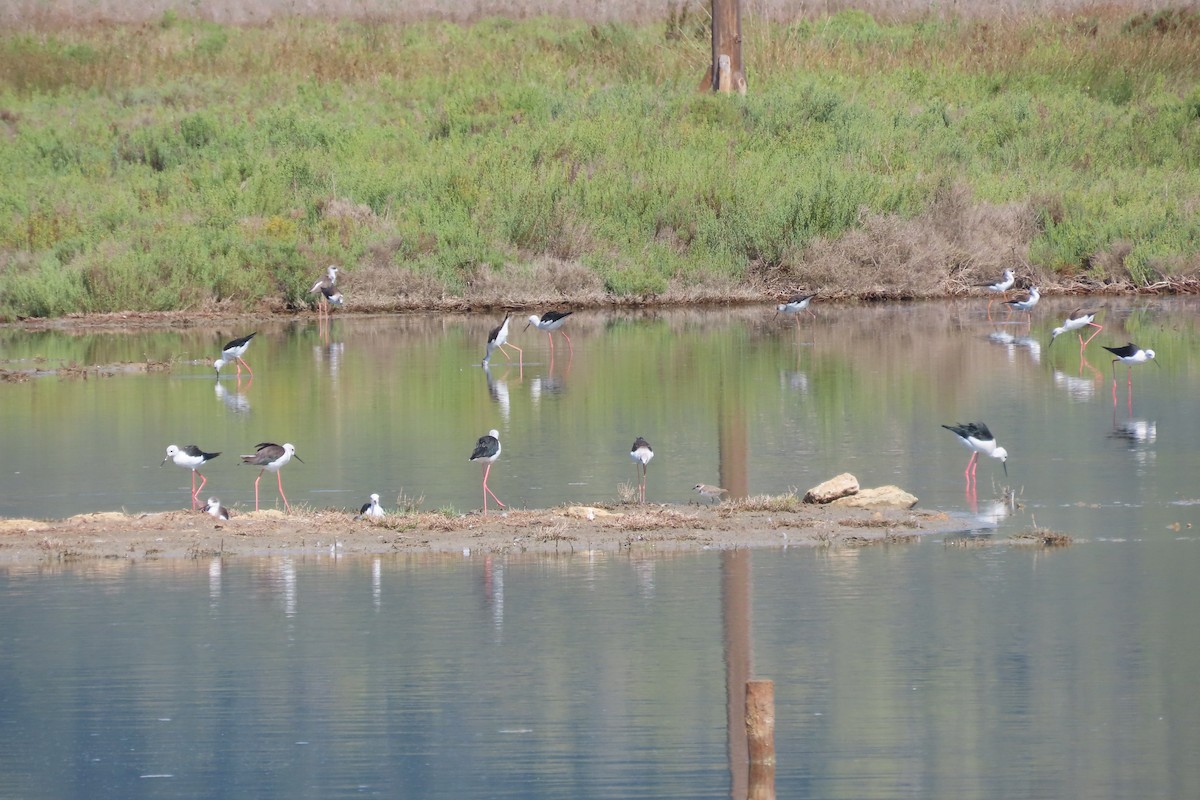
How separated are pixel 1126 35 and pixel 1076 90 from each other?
5.24 metres

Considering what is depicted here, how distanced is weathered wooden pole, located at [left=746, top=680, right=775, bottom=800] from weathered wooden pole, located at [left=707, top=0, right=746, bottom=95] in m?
35.9

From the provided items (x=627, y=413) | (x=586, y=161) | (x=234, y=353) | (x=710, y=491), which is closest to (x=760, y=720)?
(x=710, y=491)

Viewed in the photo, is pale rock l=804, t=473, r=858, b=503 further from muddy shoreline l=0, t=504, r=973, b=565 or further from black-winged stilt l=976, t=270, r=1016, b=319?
black-winged stilt l=976, t=270, r=1016, b=319

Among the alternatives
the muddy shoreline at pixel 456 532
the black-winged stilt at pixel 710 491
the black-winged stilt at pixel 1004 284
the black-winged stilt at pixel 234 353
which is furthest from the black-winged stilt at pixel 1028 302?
the muddy shoreline at pixel 456 532

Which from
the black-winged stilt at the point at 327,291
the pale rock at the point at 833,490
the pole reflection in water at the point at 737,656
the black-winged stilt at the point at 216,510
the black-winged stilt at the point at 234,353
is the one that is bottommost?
the black-winged stilt at the point at 327,291

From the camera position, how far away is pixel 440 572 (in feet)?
44.1

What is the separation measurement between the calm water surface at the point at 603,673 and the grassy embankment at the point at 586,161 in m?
20.8

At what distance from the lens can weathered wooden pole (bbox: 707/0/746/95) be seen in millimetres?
43281

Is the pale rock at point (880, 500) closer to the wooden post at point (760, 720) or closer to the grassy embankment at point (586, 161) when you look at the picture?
the wooden post at point (760, 720)

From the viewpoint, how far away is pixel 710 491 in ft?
50.6

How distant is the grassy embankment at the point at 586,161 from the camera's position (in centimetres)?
3450

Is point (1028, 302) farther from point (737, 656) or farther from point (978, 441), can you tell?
point (737, 656)

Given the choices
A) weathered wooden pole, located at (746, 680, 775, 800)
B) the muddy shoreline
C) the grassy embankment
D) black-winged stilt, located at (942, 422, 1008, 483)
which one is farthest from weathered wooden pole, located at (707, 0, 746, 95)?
weathered wooden pole, located at (746, 680, 775, 800)

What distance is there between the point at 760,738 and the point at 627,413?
12.7 m
